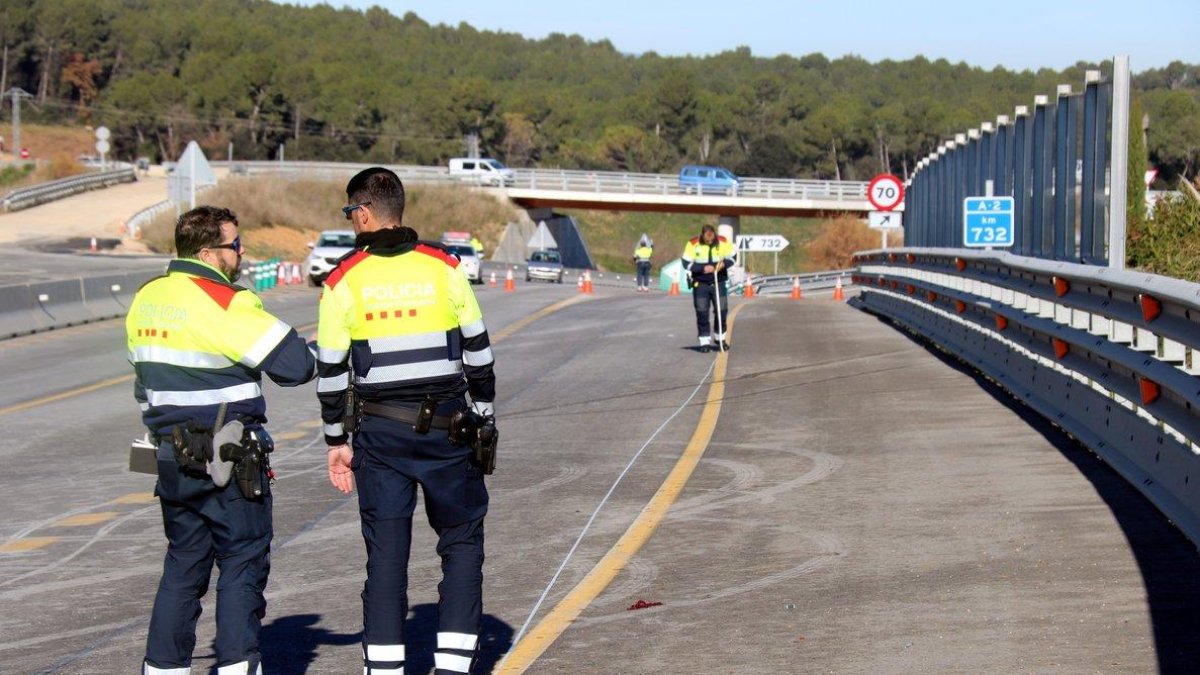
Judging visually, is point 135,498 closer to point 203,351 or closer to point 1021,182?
A: point 203,351

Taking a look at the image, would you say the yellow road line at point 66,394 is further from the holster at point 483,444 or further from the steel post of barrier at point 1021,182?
the holster at point 483,444

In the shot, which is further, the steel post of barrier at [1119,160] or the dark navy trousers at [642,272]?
the dark navy trousers at [642,272]

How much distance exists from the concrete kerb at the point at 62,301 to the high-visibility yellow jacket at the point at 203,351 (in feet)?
75.7

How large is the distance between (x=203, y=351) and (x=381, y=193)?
0.90 m

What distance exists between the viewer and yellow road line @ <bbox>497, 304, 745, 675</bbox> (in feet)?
22.4

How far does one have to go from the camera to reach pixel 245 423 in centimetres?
600

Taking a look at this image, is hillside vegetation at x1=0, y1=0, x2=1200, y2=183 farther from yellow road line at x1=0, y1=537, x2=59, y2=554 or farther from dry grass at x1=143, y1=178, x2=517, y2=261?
yellow road line at x1=0, y1=537, x2=59, y2=554

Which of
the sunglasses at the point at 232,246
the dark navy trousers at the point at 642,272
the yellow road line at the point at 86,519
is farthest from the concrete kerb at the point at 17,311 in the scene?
the dark navy trousers at the point at 642,272

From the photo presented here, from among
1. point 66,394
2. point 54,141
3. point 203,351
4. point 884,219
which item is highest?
point 54,141

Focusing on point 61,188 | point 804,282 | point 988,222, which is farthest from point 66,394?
Answer: point 61,188

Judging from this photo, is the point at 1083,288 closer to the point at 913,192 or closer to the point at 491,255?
the point at 913,192

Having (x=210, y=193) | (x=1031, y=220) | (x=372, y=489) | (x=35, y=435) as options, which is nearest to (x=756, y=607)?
(x=372, y=489)

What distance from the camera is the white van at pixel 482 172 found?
92438mm

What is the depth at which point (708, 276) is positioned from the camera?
2134cm
